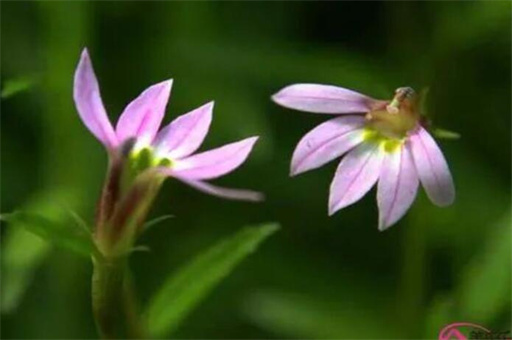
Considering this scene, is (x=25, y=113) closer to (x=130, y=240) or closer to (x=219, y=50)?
(x=219, y=50)

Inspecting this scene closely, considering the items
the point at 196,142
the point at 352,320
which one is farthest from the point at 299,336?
the point at 196,142

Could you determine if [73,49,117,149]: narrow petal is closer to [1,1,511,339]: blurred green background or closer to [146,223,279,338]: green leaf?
[146,223,279,338]: green leaf

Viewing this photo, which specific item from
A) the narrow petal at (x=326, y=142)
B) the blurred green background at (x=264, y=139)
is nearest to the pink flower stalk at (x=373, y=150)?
the narrow petal at (x=326, y=142)

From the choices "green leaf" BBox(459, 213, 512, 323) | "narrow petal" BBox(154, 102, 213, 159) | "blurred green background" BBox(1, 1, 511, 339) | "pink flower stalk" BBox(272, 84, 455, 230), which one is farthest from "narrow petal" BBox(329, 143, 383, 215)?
"blurred green background" BBox(1, 1, 511, 339)

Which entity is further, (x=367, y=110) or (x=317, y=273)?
(x=317, y=273)

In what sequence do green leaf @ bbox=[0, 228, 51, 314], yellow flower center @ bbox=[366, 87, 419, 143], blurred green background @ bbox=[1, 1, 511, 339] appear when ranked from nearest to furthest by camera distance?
yellow flower center @ bbox=[366, 87, 419, 143] < green leaf @ bbox=[0, 228, 51, 314] < blurred green background @ bbox=[1, 1, 511, 339]
